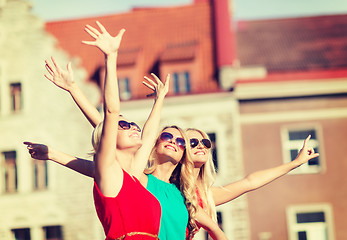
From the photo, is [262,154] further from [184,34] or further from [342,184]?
[184,34]

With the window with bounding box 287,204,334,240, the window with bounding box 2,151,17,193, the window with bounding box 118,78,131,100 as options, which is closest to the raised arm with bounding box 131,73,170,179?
the window with bounding box 287,204,334,240

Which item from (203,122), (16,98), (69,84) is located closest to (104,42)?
(69,84)

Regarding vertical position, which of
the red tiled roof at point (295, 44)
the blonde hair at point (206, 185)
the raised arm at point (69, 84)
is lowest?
the blonde hair at point (206, 185)

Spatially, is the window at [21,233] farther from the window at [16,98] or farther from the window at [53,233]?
the window at [16,98]

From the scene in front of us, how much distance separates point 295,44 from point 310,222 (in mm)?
7024

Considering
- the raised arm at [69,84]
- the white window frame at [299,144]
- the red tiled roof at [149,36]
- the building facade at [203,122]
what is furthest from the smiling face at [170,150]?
the white window frame at [299,144]

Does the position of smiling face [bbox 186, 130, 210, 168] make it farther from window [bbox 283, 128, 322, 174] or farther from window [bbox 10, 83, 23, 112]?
window [bbox 10, 83, 23, 112]

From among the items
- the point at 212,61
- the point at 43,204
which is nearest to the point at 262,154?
the point at 212,61

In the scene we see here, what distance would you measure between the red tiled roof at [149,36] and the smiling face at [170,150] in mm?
12006

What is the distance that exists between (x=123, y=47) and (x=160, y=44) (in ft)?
4.11

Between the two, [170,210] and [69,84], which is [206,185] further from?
[69,84]

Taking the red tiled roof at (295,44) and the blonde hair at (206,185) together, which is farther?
the red tiled roof at (295,44)

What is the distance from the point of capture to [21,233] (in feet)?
53.8

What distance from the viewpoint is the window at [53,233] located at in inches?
640
